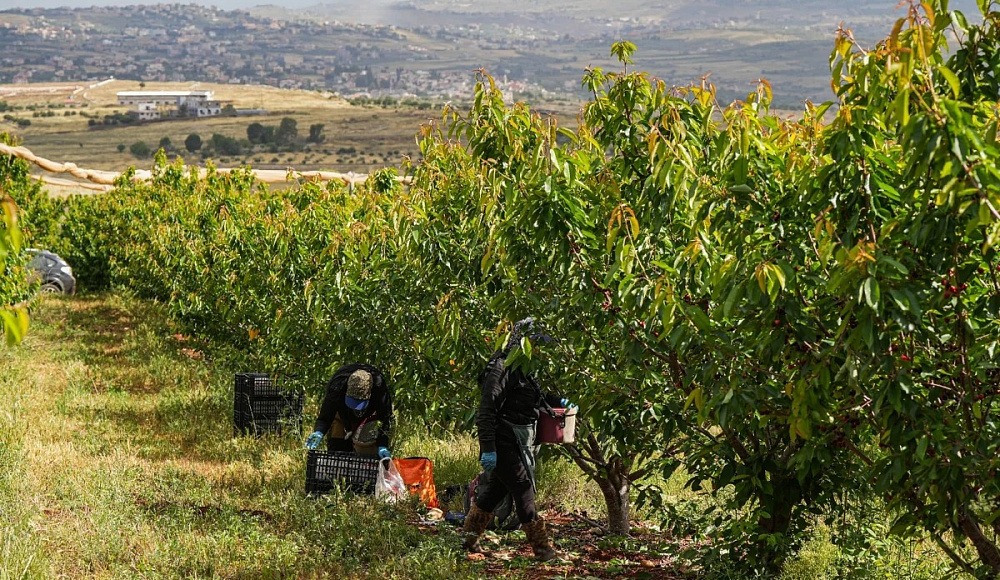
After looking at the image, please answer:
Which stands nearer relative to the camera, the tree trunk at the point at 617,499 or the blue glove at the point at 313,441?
the tree trunk at the point at 617,499

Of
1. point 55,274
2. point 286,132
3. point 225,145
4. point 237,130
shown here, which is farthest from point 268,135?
point 55,274

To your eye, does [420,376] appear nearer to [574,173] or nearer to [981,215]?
[574,173]

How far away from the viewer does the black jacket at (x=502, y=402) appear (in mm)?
6234

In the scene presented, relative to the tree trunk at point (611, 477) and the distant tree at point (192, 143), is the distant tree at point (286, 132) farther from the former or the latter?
the tree trunk at point (611, 477)

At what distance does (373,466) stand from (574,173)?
11.1 ft

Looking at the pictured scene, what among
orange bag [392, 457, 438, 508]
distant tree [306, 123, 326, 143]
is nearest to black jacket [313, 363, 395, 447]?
orange bag [392, 457, 438, 508]

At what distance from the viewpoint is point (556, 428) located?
649 cm

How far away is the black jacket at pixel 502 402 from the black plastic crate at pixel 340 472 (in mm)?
1341

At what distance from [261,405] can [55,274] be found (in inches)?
716

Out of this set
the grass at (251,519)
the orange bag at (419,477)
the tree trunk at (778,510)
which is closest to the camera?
the tree trunk at (778,510)

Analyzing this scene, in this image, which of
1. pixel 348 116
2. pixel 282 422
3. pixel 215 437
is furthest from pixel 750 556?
pixel 348 116

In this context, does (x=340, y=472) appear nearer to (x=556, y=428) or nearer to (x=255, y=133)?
(x=556, y=428)

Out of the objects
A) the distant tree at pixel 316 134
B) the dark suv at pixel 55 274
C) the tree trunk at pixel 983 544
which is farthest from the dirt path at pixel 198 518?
the distant tree at pixel 316 134

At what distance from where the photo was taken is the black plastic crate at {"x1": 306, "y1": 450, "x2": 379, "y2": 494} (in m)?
7.37
